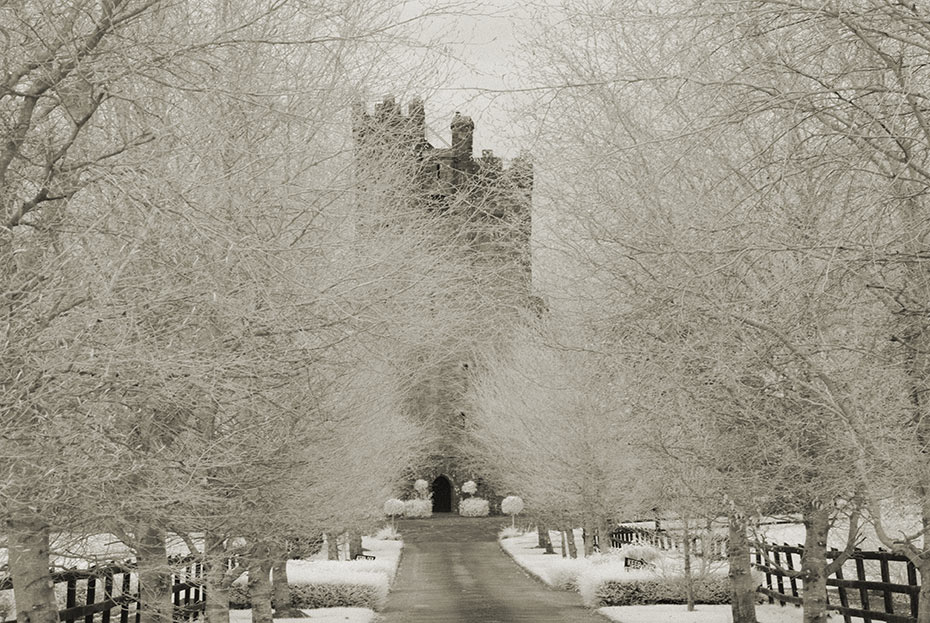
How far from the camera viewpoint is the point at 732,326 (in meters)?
8.93

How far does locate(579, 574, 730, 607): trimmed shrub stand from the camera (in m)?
24.2

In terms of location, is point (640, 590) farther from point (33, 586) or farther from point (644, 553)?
point (33, 586)

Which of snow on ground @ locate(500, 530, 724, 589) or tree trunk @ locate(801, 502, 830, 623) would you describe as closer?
tree trunk @ locate(801, 502, 830, 623)

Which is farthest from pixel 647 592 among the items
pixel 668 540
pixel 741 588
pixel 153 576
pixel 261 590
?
pixel 153 576

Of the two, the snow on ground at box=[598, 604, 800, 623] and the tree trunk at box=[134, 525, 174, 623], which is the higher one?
the tree trunk at box=[134, 525, 174, 623]

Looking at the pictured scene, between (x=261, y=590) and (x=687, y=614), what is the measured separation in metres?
8.17

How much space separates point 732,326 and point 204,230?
479 cm

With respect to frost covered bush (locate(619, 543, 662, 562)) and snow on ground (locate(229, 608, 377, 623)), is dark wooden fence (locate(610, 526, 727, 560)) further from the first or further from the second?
snow on ground (locate(229, 608, 377, 623))

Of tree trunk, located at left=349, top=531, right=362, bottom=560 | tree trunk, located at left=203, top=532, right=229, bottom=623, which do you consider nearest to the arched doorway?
tree trunk, located at left=349, top=531, right=362, bottom=560

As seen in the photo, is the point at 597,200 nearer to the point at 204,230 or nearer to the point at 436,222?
the point at 436,222

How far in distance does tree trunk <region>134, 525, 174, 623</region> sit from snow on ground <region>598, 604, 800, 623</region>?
445 inches

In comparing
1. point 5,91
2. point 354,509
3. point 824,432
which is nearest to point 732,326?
point 824,432

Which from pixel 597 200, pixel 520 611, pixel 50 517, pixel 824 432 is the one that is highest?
pixel 597 200

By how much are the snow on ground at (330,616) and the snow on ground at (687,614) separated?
4.49 m
